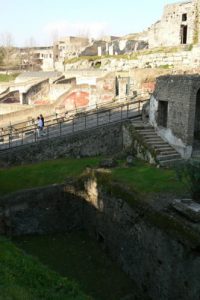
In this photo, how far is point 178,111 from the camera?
14992 millimetres

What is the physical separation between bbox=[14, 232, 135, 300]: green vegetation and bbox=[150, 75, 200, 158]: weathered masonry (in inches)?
204

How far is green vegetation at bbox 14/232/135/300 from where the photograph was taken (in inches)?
416

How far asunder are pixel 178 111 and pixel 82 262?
22.6ft

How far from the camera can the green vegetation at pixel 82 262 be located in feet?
34.7

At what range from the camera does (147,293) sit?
405 inches

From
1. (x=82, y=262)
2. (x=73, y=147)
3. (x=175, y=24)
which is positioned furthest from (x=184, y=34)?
(x=82, y=262)

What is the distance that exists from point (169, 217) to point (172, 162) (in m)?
5.14

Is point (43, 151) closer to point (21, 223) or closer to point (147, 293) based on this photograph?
point (21, 223)

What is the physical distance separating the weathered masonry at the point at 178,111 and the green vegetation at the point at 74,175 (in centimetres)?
166

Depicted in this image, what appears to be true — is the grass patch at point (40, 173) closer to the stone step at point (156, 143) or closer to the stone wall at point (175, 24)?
the stone step at point (156, 143)

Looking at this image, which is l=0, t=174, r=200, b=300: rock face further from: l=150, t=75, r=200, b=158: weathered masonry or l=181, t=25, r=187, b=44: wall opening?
l=181, t=25, r=187, b=44: wall opening

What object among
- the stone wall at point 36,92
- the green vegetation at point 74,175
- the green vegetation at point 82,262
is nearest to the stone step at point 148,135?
the green vegetation at point 74,175

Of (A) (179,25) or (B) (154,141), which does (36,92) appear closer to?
(A) (179,25)

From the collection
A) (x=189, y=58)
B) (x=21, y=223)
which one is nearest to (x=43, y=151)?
(x=21, y=223)
